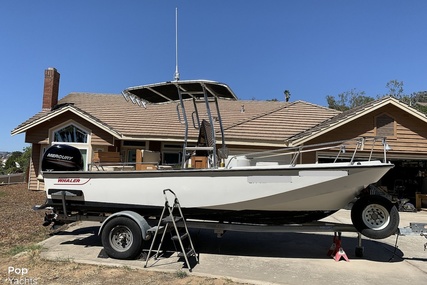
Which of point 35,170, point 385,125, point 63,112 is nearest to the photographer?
point 385,125

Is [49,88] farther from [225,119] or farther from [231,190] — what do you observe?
[231,190]

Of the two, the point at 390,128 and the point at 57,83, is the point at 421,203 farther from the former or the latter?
the point at 57,83

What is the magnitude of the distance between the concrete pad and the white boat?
0.66 meters

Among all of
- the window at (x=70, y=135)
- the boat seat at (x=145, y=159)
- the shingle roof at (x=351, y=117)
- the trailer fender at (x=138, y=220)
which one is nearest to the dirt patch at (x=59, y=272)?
the trailer fender at (x=138, y=220)

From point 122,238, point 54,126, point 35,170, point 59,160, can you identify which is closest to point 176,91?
point 59,160

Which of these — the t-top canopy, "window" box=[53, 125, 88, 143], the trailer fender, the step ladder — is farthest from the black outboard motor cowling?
"window" box=[53, 125, 88, 143]

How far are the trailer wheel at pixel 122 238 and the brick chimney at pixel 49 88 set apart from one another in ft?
39.7

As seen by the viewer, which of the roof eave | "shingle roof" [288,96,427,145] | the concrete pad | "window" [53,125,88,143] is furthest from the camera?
"window" [53,125,88,143]

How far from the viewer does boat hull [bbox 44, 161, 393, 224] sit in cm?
554

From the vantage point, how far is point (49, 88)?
16.2 meters

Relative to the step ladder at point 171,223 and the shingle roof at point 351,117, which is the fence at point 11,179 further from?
the step ladder at point 171,223

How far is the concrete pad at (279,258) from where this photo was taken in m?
5.20

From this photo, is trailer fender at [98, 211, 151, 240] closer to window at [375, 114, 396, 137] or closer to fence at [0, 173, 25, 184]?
window at [375, 114, 396, 137]

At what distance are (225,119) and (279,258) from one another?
33.6 feet
